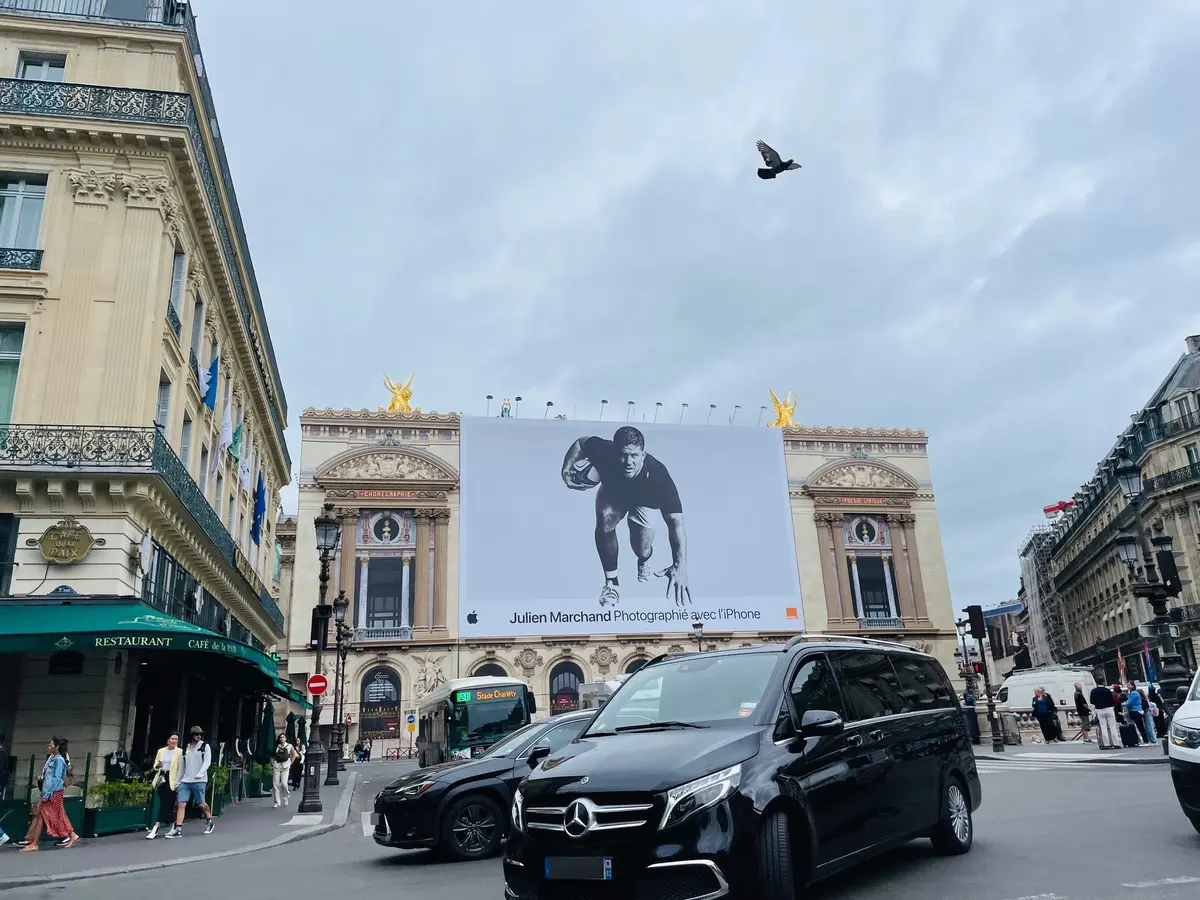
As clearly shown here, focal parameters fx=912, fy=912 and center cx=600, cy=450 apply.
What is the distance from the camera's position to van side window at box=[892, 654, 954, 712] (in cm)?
772

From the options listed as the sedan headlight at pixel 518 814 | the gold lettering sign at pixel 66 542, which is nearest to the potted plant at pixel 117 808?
the gold lettering sign at pixel 66 542

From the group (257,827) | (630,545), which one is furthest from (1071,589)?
Answer: (257,827)

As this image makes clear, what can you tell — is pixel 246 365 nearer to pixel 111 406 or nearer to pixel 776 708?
pixel 111 406

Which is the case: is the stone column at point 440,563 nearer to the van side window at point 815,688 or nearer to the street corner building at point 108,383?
the street corner building at point 108,383

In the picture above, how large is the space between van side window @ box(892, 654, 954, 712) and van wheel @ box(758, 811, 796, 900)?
8.91 ft

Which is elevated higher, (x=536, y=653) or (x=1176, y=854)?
(x=536, y=653)

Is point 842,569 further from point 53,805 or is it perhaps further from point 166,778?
point 53,805

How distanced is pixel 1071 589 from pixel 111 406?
79.8 metres

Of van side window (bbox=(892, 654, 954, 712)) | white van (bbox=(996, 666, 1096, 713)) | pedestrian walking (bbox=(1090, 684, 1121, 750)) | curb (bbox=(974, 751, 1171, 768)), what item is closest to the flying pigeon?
van side window (bbox=(892, 654, 954, 712))

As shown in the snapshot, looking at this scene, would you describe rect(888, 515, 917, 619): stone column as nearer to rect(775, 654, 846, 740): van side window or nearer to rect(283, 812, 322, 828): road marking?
rect(283, 812, 322, 828): road marking

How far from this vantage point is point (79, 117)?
1939cm

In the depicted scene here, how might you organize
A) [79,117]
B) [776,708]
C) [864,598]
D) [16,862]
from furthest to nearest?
[864,598] < [79,117] < [16,862] < [776,708]

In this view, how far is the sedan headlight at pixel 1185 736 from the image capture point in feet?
24.5

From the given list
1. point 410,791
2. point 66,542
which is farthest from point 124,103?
point 410,791
